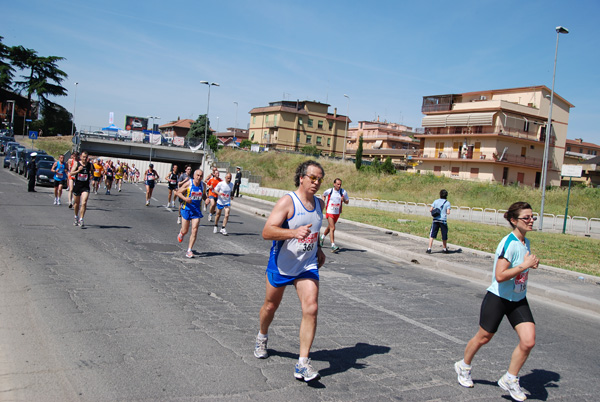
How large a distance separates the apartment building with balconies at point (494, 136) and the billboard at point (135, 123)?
7026cm

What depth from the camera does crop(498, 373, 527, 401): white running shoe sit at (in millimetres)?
4176

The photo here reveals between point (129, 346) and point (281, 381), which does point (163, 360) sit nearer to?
point (129, 346)

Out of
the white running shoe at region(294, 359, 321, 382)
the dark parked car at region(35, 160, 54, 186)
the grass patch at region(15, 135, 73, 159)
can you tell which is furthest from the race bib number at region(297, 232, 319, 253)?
the grass patch at region(15, 135, 73, 159)

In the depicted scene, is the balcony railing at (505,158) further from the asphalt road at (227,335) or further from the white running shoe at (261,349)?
the white running shoe at (261,349)

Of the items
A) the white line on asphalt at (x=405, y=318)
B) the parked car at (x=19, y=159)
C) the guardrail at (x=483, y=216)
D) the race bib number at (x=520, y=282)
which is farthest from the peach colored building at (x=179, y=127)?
the race bib number at (x=520, y=282)

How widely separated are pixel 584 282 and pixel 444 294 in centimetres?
382

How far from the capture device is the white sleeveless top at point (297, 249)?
439 cm

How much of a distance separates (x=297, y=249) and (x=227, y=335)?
1.60 meters

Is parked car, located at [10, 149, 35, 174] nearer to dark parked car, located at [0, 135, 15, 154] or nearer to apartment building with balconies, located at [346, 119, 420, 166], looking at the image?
dark parked car, located at [0, 135, 15, 154]

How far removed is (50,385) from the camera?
3.91m

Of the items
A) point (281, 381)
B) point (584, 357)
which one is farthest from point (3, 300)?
point (584, 357)

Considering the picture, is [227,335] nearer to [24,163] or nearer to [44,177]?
[44,177]

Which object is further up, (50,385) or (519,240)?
(519,240)

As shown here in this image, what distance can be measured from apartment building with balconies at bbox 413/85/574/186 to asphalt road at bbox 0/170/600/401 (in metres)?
46.3
